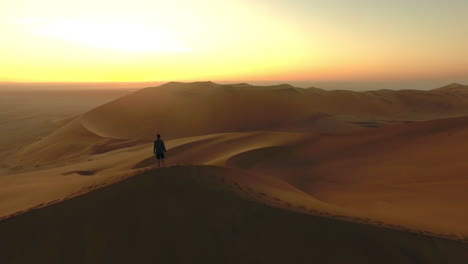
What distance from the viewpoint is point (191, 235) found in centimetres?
433

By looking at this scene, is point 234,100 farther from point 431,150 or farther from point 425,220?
point 425,220

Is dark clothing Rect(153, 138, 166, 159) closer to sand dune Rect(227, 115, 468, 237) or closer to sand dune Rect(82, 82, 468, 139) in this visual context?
sand dune Rect(227, 115, 468, 237)

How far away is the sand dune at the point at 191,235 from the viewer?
4.10 meters

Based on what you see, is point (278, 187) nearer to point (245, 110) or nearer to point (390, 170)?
point (390, 170)

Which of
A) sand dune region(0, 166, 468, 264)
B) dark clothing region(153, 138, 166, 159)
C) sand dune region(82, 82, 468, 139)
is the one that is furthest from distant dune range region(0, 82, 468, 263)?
dark clothing region(153, 138, 166, 159)

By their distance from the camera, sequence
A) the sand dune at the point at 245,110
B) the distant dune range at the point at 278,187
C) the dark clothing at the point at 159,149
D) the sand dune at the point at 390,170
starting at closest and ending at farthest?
the distant dune range at the point at 278,187 → the sand dune at the point at 390,170 → the dark clothing at the point at 159,149 → the sand dune at the point at 245,110

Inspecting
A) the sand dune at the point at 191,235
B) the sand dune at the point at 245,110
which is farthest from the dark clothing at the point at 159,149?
the sand dune at the point at 245,110

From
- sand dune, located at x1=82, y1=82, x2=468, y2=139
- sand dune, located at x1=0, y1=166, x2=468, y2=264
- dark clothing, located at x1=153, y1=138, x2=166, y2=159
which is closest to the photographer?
sand dune, located at x1=0, y1=166, x2=468, y2=264

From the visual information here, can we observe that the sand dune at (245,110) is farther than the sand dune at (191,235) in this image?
Yes

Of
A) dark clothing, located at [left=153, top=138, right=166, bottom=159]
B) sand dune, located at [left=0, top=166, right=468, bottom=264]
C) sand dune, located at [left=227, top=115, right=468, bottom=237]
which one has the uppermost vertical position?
dark clothing, located at [left=153, top=138, right=166, bottom=159]

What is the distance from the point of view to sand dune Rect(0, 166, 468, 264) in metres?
4.10

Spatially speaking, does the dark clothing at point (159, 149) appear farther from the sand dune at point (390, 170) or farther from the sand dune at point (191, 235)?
the sand dune at point (390, 170)

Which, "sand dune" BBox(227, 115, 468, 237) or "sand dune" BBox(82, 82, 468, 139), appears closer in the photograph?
"sand dune" BBox(227, 115, 468, 237)

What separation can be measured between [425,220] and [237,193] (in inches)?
149
